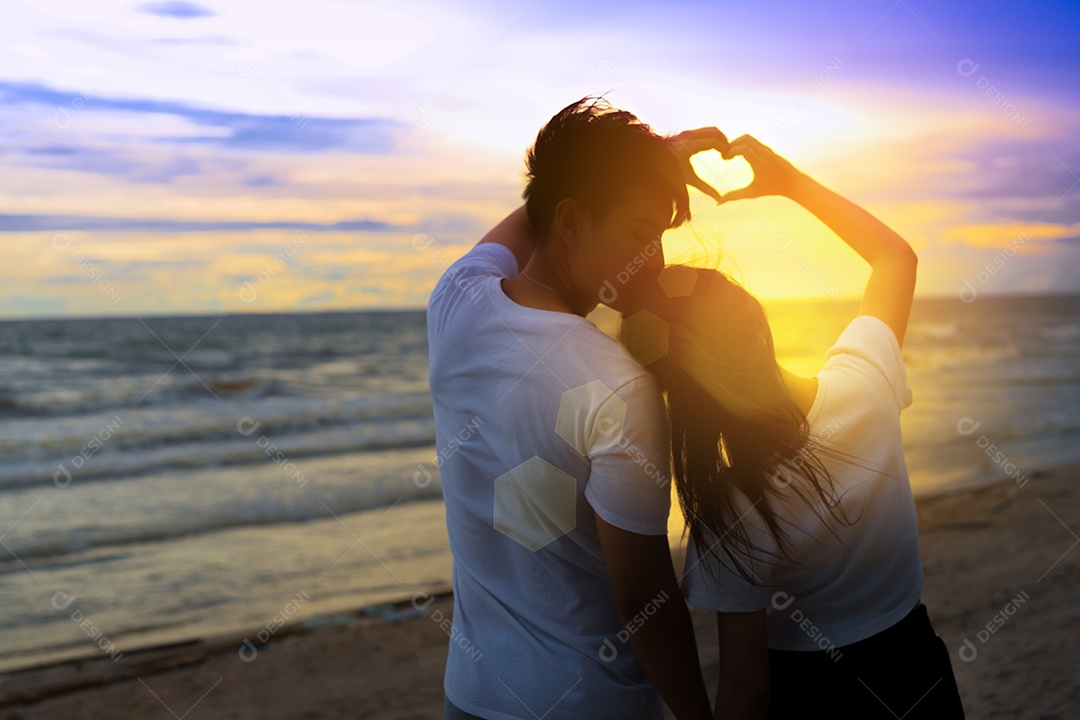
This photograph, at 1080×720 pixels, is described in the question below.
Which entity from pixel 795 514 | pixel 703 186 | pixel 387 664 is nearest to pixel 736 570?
pixel 795 514

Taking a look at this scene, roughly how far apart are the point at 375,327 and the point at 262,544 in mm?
39679

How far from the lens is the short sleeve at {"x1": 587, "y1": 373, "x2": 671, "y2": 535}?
1.11 meters

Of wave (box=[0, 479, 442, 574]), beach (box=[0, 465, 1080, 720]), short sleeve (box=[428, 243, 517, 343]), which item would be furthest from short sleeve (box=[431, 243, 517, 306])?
wave (box=[0, 479, 442, 574])

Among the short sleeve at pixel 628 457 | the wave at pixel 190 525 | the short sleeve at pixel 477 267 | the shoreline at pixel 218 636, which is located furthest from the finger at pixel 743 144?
the wave at pixel 190 525

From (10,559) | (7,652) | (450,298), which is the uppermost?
(450,298)

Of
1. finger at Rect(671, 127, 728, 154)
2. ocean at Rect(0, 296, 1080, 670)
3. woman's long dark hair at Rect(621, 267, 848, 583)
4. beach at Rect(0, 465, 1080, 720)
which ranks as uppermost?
finger at Rect(671, 127, 728, 154)

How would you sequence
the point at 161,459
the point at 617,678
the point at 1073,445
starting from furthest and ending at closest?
the point at 1073,445 → the point at 161,459 → the point at 617,678

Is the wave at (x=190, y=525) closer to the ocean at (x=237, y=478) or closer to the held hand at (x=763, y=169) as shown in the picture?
the ocean at (x=237, y=478)

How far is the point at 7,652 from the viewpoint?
5.44m

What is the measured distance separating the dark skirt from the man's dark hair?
2.50ft

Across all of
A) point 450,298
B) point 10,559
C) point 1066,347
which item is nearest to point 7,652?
point 10,559

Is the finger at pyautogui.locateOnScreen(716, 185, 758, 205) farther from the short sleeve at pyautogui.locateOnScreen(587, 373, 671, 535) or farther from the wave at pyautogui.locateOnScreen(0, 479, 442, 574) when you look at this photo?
the wave at pyautogui.locateOnScreen(0, 479, 442, 574)

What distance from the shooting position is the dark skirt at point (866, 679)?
137cm

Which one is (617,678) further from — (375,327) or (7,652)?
(375,327)
